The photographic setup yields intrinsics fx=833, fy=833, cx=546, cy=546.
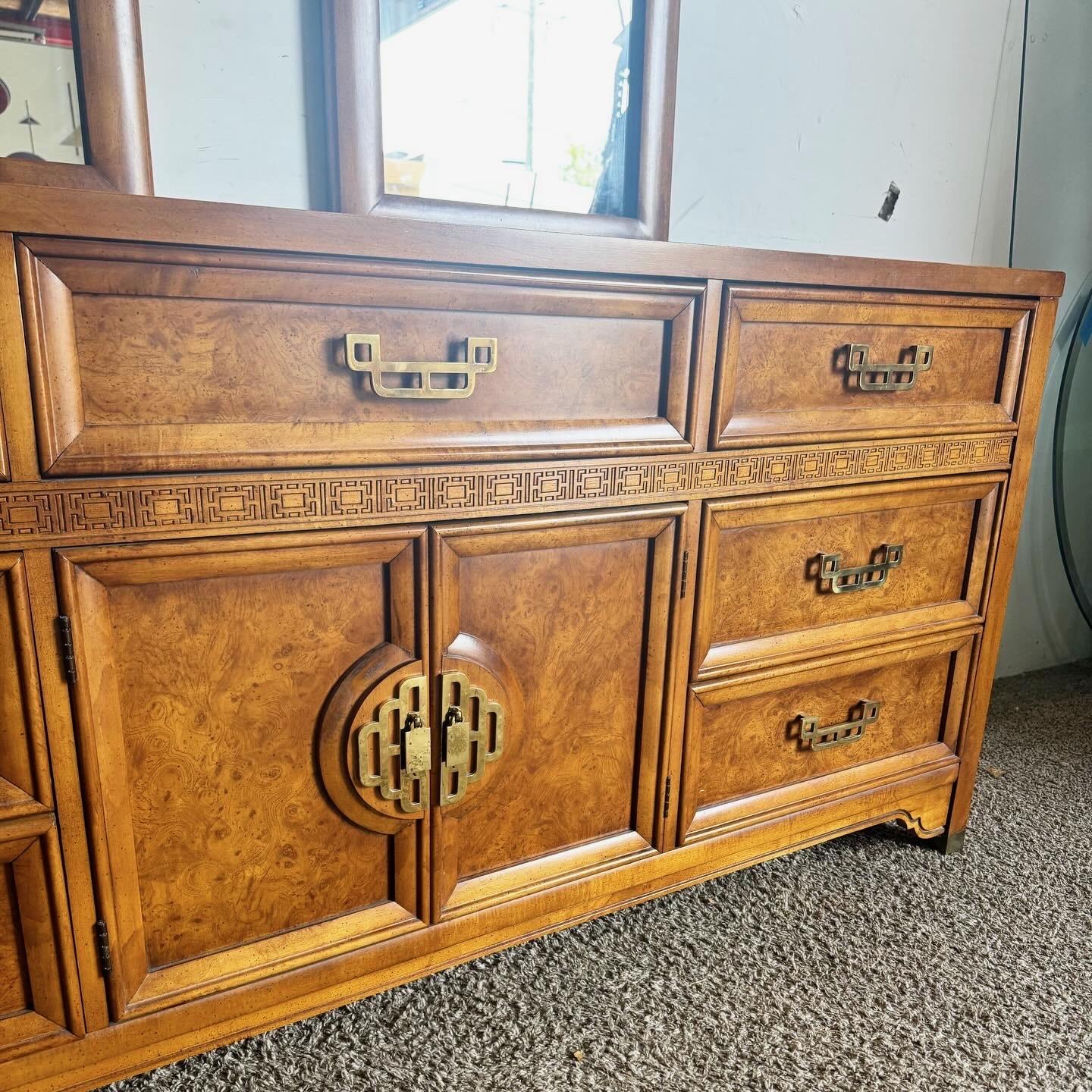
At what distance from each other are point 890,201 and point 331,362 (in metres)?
1.14

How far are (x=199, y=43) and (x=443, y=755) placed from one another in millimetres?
782

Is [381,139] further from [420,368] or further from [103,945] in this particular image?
[103,945]

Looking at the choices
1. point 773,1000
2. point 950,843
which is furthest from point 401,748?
point 950,843

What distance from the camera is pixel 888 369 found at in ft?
2.95

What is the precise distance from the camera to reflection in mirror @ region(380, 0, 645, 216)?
0.96 m

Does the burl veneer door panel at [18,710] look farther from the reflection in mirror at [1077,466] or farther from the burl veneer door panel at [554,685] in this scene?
the reflection in mirror at [1077,466]

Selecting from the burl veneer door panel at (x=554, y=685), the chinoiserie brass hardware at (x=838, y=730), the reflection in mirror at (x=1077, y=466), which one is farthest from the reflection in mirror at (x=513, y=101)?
the reflection in mirror at (x=1077, y=466)

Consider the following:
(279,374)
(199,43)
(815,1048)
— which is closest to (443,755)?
(279,374)

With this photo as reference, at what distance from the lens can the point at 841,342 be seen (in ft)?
2.88

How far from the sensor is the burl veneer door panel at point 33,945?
25.2 inches

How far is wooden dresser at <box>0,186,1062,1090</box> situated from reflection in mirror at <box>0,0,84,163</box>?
0.35 m

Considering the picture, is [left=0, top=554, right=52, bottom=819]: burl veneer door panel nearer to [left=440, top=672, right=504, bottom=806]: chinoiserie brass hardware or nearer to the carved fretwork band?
the carved fretwork band

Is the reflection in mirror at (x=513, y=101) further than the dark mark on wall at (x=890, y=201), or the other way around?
the dark mark on wall at (x=890, y=201)

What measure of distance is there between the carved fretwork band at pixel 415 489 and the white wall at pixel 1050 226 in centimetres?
90
